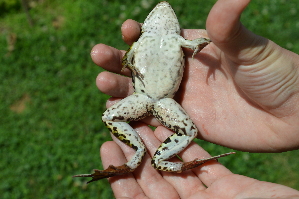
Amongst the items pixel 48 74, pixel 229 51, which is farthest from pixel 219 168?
pixel 48 74

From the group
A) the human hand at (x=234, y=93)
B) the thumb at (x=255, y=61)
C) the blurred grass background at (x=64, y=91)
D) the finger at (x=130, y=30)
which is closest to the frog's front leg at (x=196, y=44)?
the human hand at (x=234, y=93)

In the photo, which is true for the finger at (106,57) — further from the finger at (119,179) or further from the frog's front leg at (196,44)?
the finger at (119,179)

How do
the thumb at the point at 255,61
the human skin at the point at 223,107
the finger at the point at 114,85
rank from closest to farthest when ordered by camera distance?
the thumb at the point at 255,61 → the human skin at the point at 223,107 → the finger at the point at 114,85

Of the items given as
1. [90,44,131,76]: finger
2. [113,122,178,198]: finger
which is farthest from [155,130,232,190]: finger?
[90,44,131,76]: finger

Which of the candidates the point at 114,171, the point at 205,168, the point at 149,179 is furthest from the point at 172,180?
the point at 114,171

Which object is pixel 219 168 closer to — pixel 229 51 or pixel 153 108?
pixel 153 108

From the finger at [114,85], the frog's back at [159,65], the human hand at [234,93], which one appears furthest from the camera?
the finger at [114,85]
